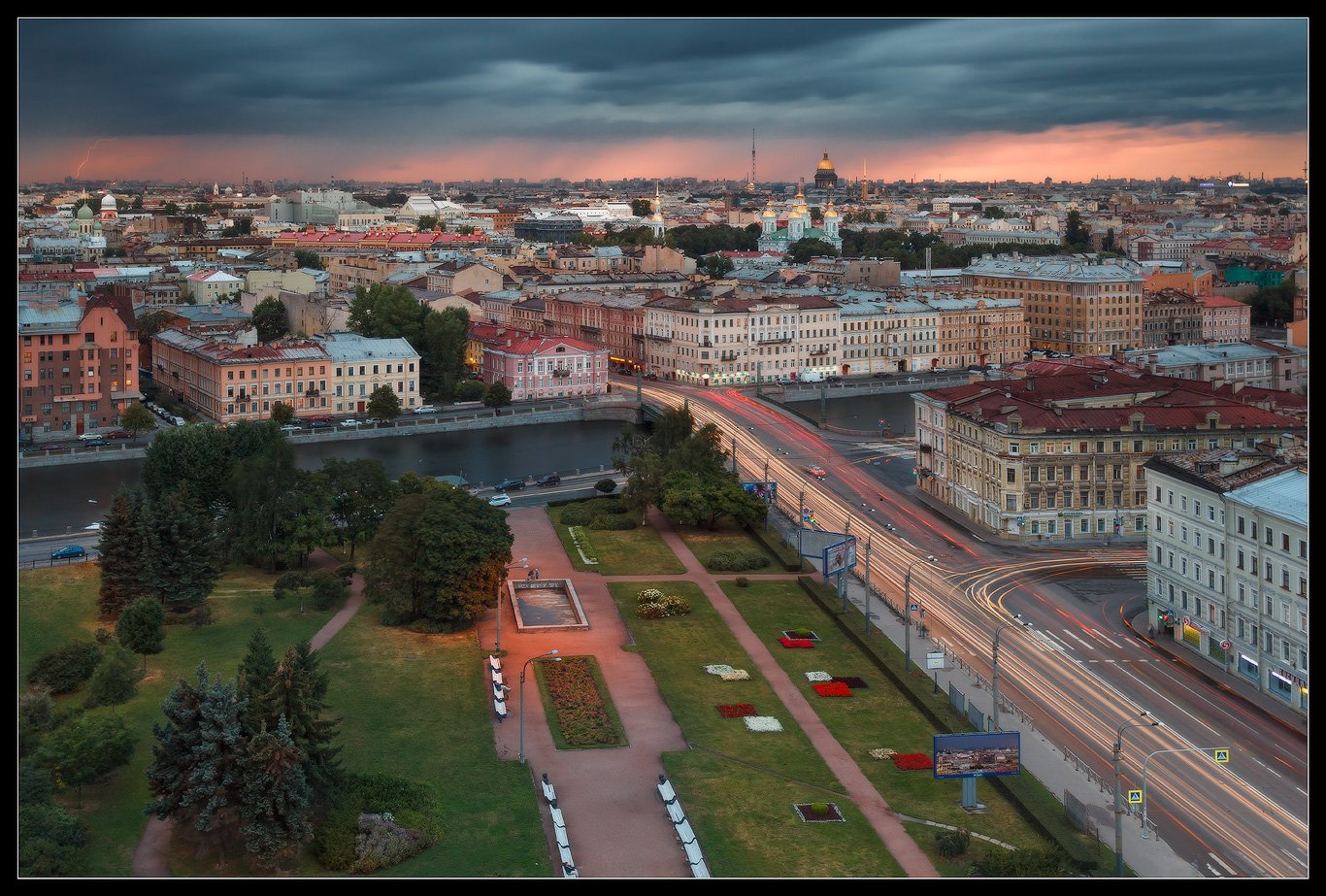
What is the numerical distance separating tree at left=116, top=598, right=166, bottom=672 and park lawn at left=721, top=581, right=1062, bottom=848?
899cm

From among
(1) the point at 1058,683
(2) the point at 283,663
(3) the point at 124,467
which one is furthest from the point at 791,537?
(3) the point at 124,467

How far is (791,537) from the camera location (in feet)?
100

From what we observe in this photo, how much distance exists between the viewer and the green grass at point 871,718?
55.2 ft

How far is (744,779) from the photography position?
59.2 ft

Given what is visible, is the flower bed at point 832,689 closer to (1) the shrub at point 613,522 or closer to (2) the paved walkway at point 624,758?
(2) the paved walkway at point 624,758

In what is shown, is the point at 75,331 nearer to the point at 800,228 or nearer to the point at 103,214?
the point at 800,228

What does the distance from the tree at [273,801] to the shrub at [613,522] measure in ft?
53.8

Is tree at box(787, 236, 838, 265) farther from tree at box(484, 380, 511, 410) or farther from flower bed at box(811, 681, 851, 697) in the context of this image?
flower bed at box(811, 681, 851, 697)

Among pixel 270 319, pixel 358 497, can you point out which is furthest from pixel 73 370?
pixel 358 497

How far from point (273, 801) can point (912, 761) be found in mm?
7470

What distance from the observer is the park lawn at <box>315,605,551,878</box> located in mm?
15906

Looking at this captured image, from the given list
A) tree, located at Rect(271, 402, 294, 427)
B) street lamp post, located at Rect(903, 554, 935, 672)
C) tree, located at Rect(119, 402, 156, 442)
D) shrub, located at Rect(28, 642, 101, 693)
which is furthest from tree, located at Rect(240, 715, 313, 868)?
tree, located at Rect(271, 402, 294, 427)

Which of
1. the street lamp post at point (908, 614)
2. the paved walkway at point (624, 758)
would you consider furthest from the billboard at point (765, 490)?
the paved walkway at point (624, 758)

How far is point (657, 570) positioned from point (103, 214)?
10043 centimetres
